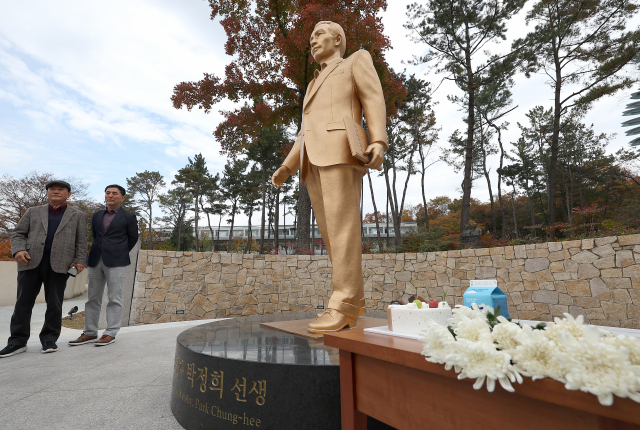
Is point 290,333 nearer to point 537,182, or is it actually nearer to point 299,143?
point 299,143

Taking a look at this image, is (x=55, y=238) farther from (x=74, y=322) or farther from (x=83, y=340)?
(x=74, y=322)

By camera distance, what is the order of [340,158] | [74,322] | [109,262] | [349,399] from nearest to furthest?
1. [349,399]
2. [340,158]
3. [109,262]
4. [74,322]

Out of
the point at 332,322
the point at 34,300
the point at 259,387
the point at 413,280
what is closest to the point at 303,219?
the point at 413,280

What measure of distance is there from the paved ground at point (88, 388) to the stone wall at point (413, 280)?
338 centimetres

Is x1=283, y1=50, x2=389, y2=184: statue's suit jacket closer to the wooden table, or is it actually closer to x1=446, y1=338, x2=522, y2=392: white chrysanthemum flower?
the wooden table

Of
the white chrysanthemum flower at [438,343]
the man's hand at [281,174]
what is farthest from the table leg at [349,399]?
the man's hand at [281,174]

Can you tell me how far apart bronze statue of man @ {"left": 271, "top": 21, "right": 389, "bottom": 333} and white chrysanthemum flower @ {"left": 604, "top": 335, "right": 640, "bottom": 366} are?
1627 mm

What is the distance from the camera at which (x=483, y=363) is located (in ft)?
2.23

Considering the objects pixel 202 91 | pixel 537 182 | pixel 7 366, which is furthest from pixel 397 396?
pixel 537 182

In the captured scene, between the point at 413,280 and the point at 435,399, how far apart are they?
6550 mm

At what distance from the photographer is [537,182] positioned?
22609 millimetres

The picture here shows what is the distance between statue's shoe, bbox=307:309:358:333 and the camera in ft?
6.96

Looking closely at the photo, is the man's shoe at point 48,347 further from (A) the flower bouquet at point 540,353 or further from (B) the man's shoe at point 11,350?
(A) the flower bouquet at point 540,353

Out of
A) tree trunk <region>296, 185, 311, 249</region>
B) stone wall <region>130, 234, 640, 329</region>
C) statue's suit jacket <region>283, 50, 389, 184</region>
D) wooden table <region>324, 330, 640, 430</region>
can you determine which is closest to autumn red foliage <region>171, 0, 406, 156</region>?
tree trunk <region>296, 185, 311, 249</region>
